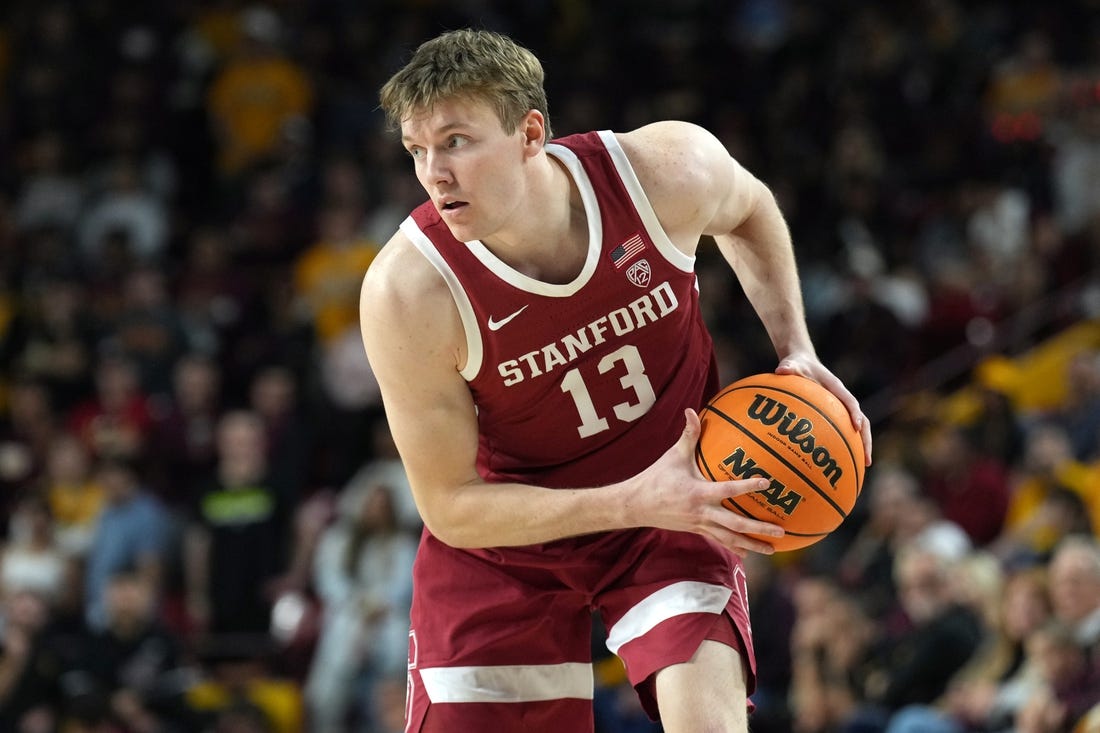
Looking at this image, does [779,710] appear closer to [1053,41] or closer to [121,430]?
[121,430]

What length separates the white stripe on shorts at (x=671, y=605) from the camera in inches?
170

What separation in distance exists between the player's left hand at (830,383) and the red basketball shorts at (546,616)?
51 cm

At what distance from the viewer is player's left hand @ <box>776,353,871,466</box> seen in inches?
166

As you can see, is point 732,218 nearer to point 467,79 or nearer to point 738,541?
point 467,79

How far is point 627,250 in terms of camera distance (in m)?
4.28

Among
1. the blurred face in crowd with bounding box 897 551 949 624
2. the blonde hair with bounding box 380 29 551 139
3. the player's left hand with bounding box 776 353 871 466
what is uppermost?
the blonde hair with bounding box 380 29 551 139

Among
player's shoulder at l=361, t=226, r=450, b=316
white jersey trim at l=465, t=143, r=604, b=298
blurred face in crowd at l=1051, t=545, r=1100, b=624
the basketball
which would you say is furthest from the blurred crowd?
player's shoulder at l=361, t=226, r=450, b=316

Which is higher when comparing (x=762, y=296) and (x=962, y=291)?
(x=762, y=296)

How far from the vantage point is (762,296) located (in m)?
4.71

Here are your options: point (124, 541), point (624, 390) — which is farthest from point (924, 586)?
point (124, 541)

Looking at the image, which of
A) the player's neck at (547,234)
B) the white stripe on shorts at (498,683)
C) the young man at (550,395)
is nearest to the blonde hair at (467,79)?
the young man at (550,395)

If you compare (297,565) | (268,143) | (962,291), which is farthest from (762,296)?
(268,143)

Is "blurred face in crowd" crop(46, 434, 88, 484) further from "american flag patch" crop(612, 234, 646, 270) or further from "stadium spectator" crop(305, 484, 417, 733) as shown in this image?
"american flag patch" crop(612, 234, 646, 270)

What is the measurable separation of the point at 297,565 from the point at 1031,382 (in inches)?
188
